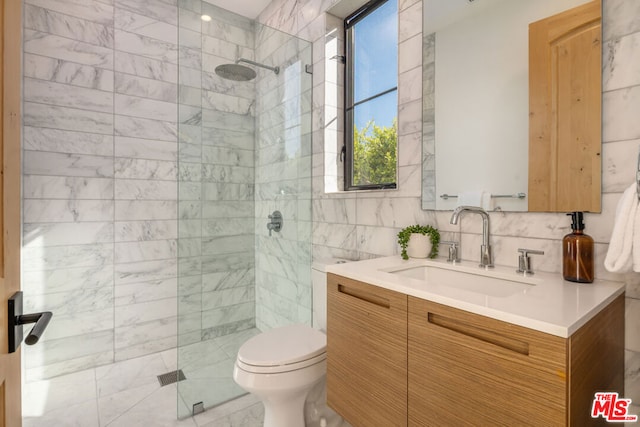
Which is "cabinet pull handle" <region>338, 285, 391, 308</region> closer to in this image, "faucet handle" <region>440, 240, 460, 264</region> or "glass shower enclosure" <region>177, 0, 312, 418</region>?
"faucet handle" <region>440, 240, 460, 264</region>

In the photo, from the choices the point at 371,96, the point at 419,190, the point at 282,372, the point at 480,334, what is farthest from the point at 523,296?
the point at 371,96

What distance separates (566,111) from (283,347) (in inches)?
59.3

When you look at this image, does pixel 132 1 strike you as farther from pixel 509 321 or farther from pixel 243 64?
pixel 509 321

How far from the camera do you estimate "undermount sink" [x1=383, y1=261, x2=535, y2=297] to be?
115 centimetres

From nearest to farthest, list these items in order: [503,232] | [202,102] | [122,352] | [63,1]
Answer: [503,232] < [202,102] < [63,1] < [122,352]

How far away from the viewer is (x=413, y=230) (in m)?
1.51

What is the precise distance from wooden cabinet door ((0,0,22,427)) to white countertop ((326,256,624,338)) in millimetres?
925

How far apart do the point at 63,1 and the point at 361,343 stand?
2979 mm

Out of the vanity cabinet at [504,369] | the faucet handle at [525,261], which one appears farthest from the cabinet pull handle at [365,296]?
the faucet handle at [525,261]

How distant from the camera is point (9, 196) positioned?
2.30 ft

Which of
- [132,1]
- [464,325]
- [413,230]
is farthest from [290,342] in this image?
[132,1]

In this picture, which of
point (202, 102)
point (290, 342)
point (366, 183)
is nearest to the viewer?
point (290, 342)

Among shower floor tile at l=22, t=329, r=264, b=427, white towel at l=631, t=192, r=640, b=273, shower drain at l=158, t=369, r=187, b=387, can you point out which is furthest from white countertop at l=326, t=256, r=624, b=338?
shower drain at l=158, t=369, r=187, b=387

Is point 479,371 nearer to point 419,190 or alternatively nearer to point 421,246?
point 421,246
